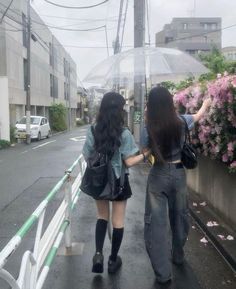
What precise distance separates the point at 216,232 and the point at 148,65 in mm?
3946

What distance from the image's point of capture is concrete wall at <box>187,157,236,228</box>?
5.91m

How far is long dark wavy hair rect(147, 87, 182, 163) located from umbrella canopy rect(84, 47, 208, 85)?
371 cm

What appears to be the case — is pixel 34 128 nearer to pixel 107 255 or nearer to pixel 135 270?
pixel 107 255

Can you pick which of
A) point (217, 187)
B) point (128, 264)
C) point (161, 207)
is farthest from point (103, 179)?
point (217, 187)

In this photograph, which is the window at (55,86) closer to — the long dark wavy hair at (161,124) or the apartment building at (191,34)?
the apartment building at (191,34)

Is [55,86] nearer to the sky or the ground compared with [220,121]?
nearer to the sky

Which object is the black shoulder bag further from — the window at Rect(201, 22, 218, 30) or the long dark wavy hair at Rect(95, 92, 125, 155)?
the window at Rect(201, 22, 218, 30)

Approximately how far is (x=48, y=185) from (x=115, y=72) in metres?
3.19

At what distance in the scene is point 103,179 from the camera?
4.20 m

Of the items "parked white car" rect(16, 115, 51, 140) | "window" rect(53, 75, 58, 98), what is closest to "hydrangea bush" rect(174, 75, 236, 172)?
"parked white car" rect(16, 115, 51, 140)

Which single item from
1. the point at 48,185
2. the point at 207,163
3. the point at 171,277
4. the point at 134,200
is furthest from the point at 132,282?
the point at 48,185

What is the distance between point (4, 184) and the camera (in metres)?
10.6

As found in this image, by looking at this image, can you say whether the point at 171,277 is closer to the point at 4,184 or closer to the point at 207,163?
the point at 207,163

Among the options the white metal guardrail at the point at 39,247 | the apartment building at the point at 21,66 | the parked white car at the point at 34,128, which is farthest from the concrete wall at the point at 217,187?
the parked white car at the point at 34,128
